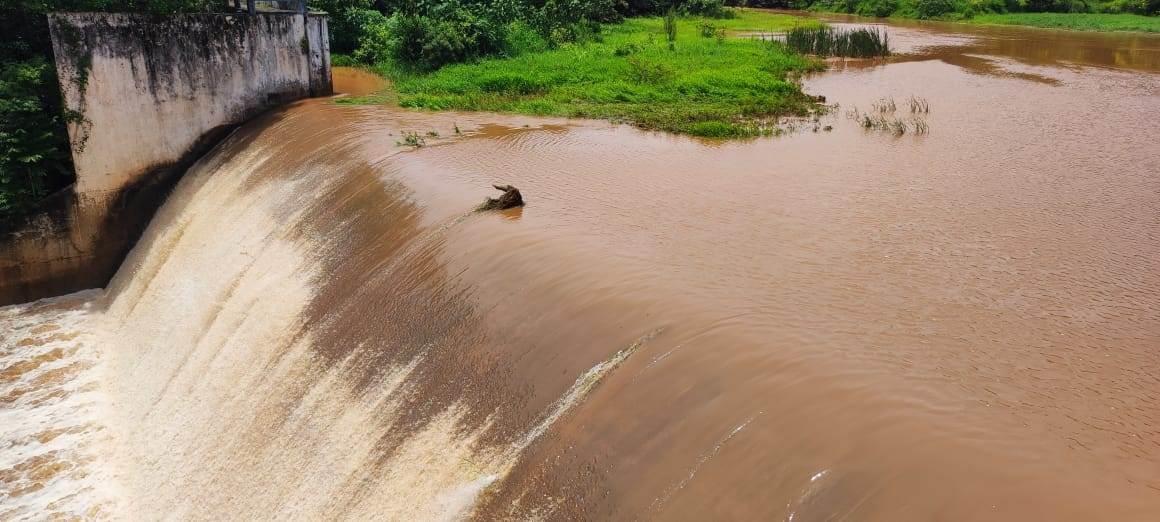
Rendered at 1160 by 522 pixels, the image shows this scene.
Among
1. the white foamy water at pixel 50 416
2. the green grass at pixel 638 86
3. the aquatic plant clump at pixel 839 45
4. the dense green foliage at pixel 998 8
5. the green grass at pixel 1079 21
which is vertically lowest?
the white foamy water at pixel 50 416

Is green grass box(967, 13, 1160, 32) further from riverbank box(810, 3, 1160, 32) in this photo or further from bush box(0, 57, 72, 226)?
bush box(0, 57, 72, 226)

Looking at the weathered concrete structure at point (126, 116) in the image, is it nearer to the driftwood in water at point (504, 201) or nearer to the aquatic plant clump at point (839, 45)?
the driftwood in water at point (504, 201)

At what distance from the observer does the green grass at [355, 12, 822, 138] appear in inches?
551

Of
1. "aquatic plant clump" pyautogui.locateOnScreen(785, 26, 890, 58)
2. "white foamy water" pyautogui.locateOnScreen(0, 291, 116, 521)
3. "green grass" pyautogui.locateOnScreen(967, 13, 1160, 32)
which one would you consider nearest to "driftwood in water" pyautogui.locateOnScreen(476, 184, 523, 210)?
"white foamy water" pyautogui.locateOnScreen(0, 291, 116, 521)

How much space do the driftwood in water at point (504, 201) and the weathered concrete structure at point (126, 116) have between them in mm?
7375

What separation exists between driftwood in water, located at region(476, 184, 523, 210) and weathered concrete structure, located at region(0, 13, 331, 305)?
7.37 m

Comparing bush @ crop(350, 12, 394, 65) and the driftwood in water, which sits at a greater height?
bush @ crop(350, 12, 394, 65)

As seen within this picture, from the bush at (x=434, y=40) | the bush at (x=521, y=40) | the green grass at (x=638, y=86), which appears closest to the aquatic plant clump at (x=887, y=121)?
the green grass at (x=638, y=86)

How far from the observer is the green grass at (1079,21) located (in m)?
32.0

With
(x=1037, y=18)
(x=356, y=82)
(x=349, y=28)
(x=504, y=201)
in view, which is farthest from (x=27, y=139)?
(x=1037, y=18)

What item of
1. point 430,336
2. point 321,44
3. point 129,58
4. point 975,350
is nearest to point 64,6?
point 129,58

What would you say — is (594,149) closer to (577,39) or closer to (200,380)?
(200,380)

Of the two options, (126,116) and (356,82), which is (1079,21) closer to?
(356,82)

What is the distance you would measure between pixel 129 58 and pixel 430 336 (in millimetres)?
8888
